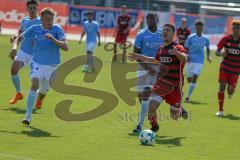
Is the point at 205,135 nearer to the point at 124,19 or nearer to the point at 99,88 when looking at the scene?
the point at 99,88

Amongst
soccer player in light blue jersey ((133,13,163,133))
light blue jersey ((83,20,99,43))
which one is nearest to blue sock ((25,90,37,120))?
soccer player in light blue jersey ((133,13,163,133))

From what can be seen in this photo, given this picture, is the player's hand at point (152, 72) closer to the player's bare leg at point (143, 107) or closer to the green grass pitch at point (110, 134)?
the player's bare leg at point (143, 107)

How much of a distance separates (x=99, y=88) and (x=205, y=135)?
25.7ft

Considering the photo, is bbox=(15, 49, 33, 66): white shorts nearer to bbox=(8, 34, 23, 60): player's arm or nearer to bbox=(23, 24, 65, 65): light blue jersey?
bbox=(8, 34, 23, 60): player's arm

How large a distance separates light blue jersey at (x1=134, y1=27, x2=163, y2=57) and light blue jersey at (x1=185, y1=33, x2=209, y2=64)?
6.35m

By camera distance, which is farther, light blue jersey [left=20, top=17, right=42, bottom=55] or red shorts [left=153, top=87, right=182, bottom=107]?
light blue jersey [left=20, top=17, right=42, bottom=55]

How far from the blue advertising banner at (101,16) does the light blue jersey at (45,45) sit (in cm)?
3203

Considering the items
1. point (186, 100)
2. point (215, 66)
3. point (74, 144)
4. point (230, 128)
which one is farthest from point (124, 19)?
point (74, 144)

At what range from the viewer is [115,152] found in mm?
10453

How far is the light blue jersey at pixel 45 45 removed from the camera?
502 inches

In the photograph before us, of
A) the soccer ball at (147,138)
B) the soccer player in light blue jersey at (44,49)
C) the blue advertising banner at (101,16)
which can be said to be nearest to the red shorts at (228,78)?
the soccer player in light blue jersey at (44,49)

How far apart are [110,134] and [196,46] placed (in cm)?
741

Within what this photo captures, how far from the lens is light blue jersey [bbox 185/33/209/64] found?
18.9 metres

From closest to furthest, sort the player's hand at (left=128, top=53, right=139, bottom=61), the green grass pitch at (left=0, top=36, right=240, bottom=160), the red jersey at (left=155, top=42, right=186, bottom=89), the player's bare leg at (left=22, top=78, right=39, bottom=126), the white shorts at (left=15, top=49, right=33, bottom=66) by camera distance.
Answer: the green grass pitch at (left=0, top=36, right=240, bottom=160)
the player's hand at (left=128, top=53, right=139, bottom=61)
the red jersey at (left=155, top=42, right=186, bottom=89)
the player's bare leg at (left=22, top=78, right=39, bottom=126)
the white shorts at (left=15, top=49, right=33, bottom=66)
